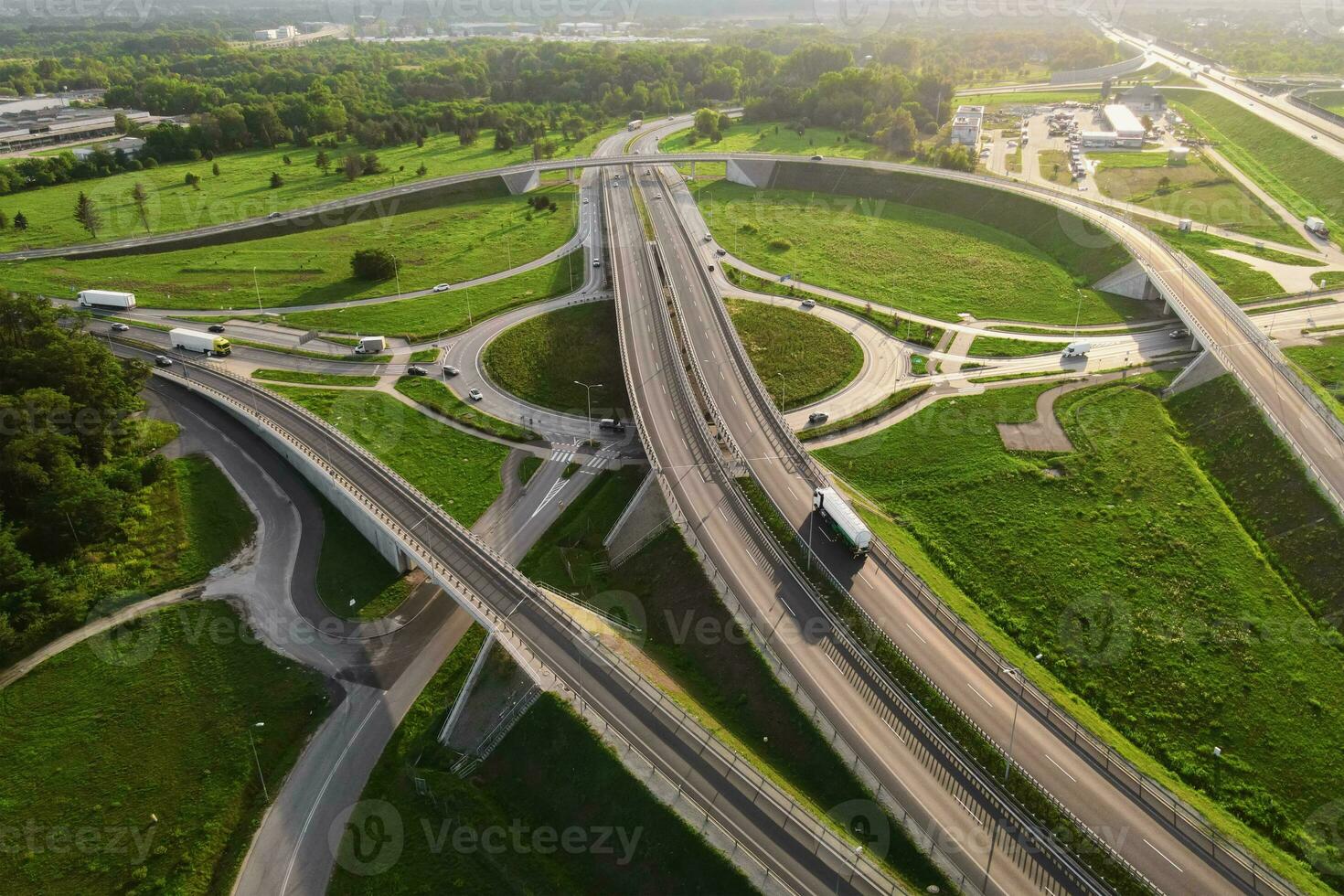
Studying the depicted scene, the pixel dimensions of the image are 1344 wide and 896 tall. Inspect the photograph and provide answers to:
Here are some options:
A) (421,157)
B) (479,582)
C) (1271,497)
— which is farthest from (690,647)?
(421,157)

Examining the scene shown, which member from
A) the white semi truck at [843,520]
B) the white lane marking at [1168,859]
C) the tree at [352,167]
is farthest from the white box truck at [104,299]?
the white lane marking at [1168,859]

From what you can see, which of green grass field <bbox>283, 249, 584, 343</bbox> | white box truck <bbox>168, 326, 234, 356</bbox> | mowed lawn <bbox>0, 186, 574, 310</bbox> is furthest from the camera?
mowed lawn <bbox>0, 186, 574, 310</bbox>

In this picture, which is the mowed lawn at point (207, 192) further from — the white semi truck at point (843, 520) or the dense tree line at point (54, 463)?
the white semi truck at point (843, 520)

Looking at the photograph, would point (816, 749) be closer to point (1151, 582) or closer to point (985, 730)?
point (985, 730)
